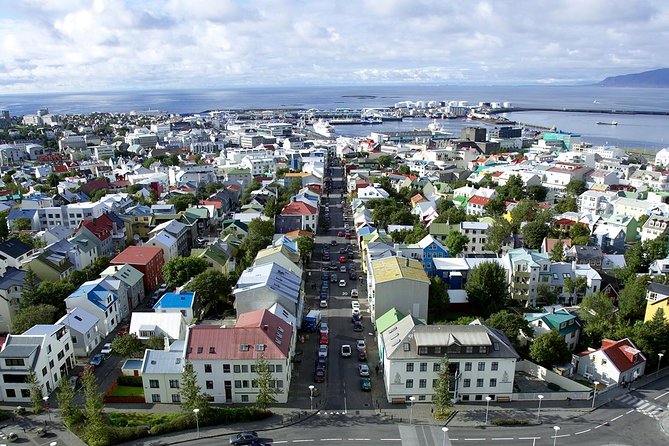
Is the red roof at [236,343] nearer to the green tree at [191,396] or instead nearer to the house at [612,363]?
the green tree at [191,396]

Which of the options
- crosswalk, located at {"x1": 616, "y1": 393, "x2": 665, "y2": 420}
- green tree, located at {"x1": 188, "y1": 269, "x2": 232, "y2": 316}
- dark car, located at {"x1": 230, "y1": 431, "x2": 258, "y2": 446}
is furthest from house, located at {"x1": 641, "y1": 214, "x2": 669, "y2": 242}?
dark car, located at {"x1": 230, "y1": 431, "x2": 258, "y2": 446}

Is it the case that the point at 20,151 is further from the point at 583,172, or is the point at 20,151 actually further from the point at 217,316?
the point at 583,172

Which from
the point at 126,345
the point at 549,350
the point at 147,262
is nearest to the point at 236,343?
the point at 126,345

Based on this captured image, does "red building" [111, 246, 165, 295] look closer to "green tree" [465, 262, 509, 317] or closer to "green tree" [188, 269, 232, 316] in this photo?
"green tree" [188, 269, 232, 316]

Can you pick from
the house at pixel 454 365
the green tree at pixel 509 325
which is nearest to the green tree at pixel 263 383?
the house at pixel 454 365

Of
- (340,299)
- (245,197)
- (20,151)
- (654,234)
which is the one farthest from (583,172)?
(20,151)
